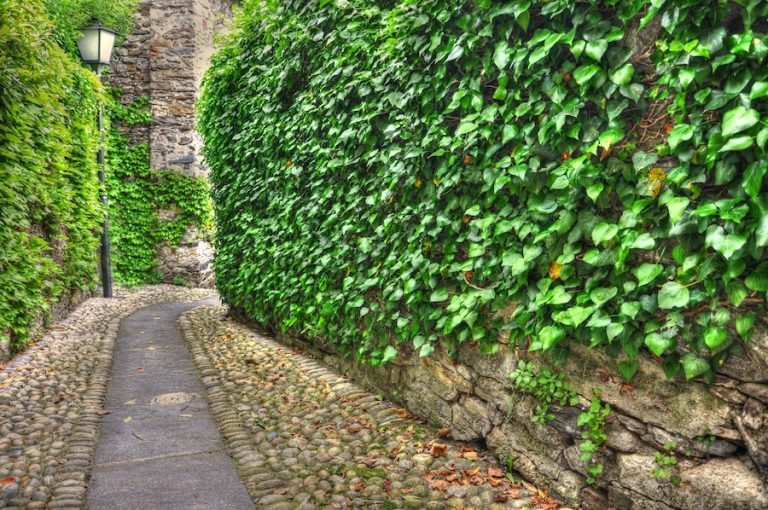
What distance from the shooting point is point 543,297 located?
2.27 meters

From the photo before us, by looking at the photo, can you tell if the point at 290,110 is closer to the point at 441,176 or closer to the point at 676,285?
the point at 441,176

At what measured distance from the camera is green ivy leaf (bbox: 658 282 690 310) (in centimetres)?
179

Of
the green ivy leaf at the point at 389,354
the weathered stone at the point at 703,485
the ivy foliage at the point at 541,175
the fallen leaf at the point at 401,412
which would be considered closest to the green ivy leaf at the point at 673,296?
the ivy foliage at the point at 541,175

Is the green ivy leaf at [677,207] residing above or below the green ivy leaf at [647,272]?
above

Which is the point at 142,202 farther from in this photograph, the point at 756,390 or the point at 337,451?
the point at 756,390

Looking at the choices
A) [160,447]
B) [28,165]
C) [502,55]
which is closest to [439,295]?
[502,55]

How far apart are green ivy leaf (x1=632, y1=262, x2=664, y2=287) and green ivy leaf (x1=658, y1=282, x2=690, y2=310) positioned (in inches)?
1.9

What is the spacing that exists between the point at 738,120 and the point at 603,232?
57 centimetres

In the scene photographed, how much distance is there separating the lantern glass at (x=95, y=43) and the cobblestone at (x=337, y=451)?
610cm

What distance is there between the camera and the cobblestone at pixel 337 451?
2.49 metres

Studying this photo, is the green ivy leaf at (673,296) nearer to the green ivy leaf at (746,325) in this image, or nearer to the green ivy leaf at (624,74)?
the green ivy leaf at (746,325)

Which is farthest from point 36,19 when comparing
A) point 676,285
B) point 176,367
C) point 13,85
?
point 676,285

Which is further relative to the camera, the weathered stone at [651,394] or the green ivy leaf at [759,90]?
the weathered stone at [651,394]

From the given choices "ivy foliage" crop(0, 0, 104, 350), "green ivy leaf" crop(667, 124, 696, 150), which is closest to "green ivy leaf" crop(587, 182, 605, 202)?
"green ivy leaf" crop(667, 124, 696, 150)
